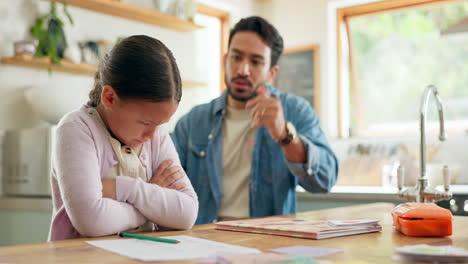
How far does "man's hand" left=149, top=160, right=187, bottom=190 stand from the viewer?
1351 millimetres

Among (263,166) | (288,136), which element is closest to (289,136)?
(288,136)

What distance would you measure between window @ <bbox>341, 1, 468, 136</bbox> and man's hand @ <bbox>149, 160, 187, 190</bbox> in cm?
320

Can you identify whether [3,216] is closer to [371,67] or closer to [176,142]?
[176,142]

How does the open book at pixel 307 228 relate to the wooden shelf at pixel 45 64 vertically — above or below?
below

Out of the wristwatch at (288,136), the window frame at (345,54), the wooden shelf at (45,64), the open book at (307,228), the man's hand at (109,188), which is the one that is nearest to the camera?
the open book at (307,228)

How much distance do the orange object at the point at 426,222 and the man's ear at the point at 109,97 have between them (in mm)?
714

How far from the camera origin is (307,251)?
0.92 metres

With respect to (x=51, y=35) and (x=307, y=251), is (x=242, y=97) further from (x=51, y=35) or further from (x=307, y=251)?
(x=51, y=35)

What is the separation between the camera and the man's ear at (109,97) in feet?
4.15

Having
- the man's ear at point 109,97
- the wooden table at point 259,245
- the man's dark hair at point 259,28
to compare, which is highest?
the man's dark hair at point 259,28

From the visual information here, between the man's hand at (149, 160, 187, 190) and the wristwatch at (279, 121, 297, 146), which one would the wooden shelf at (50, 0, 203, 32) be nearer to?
the wristwatch at (279, 121, 297, 146)

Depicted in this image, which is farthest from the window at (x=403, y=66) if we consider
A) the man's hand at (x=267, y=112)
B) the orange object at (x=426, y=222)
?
the orange object at (x=426, y=222)

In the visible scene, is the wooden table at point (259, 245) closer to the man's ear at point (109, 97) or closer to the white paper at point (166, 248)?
the white paper at point (166, 248)

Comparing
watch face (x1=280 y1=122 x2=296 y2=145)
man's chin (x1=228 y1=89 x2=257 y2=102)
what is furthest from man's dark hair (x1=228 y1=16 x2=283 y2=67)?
watch face (x1=280 y1=122 x2=296 y2=145)
